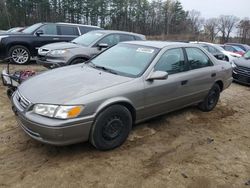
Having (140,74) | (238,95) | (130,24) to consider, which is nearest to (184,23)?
(130,24)

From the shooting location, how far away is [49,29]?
1031cm

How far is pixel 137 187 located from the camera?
3021 mm

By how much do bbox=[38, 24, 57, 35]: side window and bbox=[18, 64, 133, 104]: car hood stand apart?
6.45 m

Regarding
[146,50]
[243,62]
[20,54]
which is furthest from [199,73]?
[20,54]

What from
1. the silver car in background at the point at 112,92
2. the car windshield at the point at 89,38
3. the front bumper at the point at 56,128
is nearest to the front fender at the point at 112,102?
the silver car in background at the point at 112,92

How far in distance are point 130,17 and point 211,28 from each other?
1881 cm

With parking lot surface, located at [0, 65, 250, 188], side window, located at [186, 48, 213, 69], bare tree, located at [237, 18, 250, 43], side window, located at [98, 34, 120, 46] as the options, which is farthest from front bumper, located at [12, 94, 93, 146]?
bare tree, located at [237, 18, 250, 43]

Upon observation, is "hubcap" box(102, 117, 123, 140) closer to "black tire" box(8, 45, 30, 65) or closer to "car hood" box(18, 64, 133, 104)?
"car hood" box(18, 64, 133, 104)

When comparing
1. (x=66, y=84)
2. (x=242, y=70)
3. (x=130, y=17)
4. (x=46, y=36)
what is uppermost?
(x=130, y=17)

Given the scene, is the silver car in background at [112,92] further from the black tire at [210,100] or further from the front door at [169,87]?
the black tire at [210,100]

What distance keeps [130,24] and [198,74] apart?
176 ft

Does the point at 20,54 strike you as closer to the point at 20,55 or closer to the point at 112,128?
the point at 20,55

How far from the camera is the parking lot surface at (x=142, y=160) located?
312 cm

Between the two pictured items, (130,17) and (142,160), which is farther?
(130,17)
